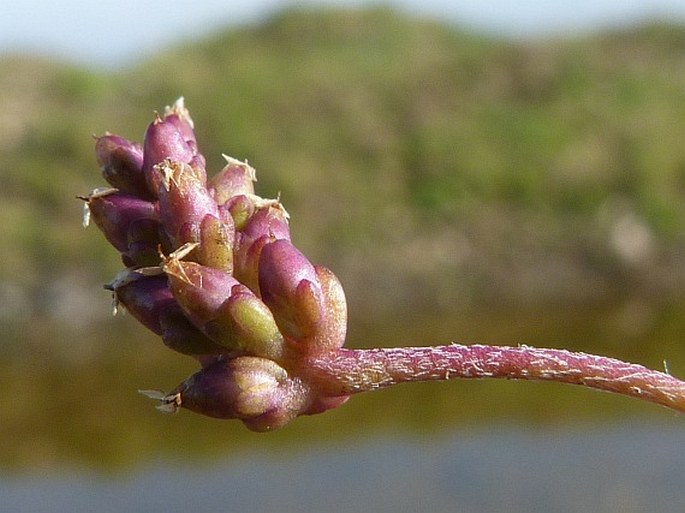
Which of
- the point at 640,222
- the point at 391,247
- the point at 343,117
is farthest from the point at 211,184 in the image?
the point at 343,117

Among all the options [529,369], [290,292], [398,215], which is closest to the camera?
[529,369]

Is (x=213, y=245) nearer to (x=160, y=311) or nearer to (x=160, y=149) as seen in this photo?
(x=160, y=311)

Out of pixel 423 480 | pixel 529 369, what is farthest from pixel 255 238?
pixel 423 480

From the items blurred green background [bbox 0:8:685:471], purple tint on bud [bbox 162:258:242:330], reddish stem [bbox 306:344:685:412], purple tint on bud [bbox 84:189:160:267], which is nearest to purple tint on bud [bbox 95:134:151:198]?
purple tint on bud [bbox 84:189:160:267]

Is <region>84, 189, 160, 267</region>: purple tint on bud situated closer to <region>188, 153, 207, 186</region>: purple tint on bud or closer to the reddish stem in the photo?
<region>188, 153, 207, 186</region>: purple tint on bud

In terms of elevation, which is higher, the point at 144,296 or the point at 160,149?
the point at 160,149

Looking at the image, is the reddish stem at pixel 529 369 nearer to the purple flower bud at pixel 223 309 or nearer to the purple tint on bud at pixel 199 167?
the purple flower bud at pixel 223 309

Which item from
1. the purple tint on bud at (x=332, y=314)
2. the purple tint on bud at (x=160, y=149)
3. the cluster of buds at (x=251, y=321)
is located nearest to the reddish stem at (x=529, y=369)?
the cluster of buds at (x=251, y=321)
